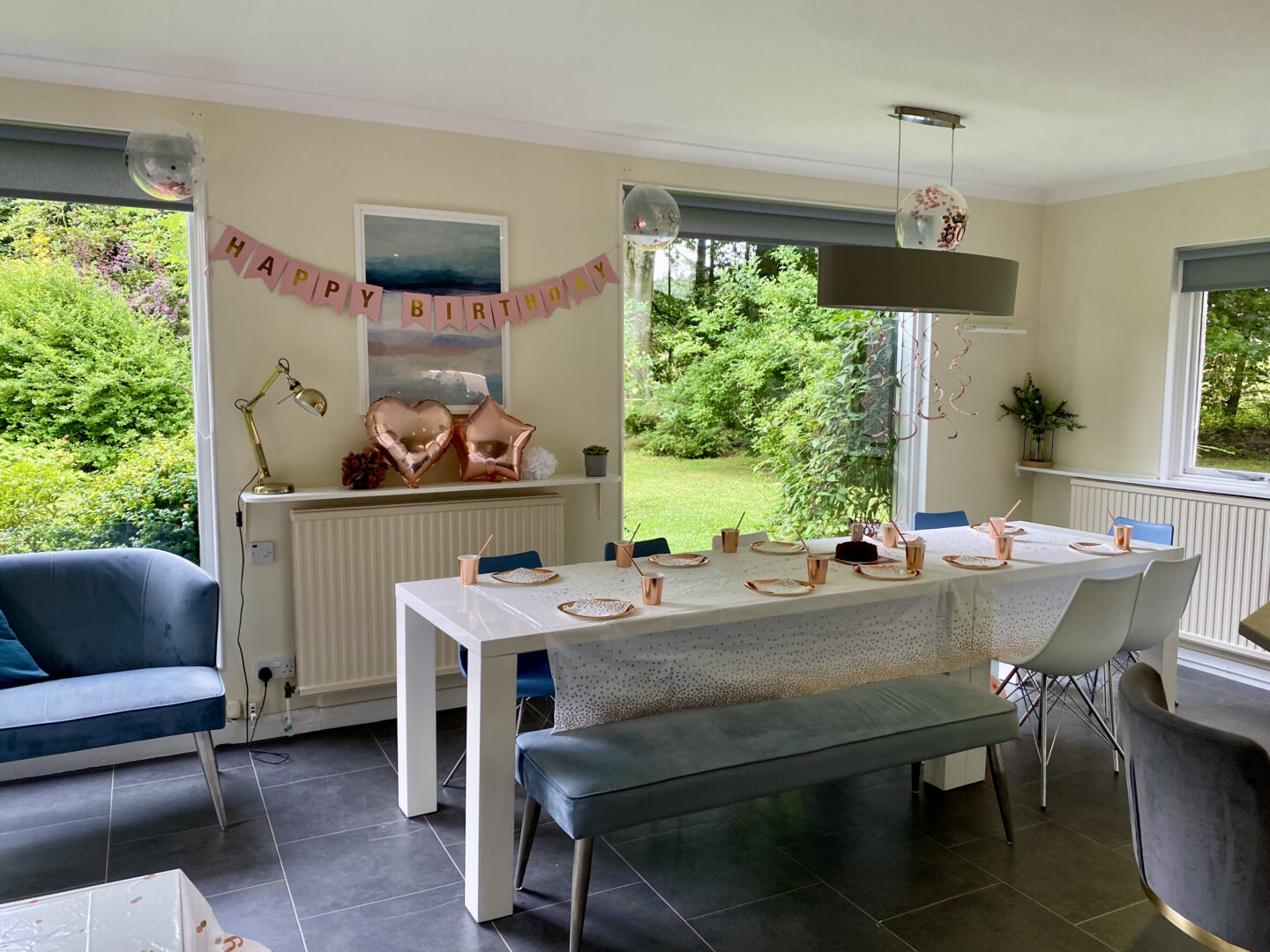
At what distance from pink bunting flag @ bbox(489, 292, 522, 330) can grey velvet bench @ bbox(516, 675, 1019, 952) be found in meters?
1.95

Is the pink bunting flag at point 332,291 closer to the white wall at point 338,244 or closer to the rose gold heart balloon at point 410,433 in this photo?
the white wall at point 338,244

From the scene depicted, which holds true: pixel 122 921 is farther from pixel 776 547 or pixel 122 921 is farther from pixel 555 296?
pixel 555 296

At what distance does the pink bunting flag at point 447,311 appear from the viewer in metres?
3.89

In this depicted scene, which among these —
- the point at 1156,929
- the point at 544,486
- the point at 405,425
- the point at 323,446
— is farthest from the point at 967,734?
the point at 323,446

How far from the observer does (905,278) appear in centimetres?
274

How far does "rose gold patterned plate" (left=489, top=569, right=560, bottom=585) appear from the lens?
3020 millimetres

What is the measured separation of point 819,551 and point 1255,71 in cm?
223

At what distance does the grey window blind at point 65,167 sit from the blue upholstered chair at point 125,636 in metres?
1.25

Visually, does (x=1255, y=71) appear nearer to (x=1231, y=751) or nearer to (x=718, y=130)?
(x=718, y=130)

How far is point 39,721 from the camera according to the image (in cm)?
270

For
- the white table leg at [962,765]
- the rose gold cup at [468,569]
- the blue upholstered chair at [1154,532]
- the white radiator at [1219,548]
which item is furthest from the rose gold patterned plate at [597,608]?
the white radiator at [1219,548]

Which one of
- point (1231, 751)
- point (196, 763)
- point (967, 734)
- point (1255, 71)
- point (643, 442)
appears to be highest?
point (1255, 71)

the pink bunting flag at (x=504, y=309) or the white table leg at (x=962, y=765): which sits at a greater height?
the pink bunting flag at (x=504, y=309)

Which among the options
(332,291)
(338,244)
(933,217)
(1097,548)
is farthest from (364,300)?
(1097,548)
